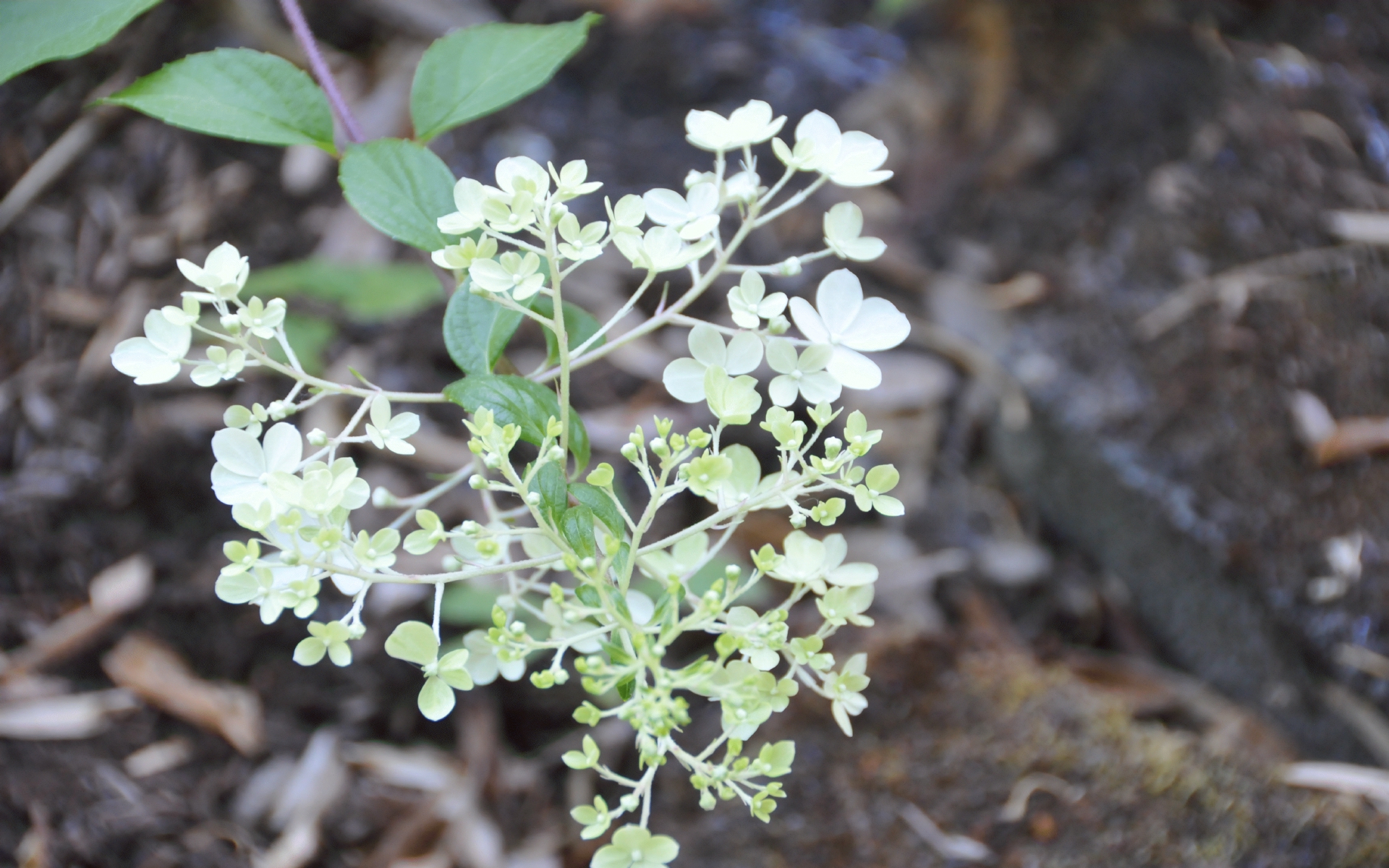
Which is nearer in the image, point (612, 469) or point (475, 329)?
point (612, 469)

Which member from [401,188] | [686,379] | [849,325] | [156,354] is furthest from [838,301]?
[156,354]

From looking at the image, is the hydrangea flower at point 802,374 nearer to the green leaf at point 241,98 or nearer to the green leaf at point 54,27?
the green leaf at point 241,98

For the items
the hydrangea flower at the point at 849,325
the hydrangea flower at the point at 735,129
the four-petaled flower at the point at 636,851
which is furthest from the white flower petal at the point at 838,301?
the four-petaled flower at the point at 636,851

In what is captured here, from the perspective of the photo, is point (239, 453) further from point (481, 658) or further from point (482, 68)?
point (482, 68)

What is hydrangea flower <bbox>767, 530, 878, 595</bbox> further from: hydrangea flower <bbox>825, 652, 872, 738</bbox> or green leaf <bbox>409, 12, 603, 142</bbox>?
green leaf <bbox>409, 12, 603, 142</bbox>

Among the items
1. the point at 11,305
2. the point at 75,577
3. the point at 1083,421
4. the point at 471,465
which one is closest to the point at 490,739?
the point at 75,577

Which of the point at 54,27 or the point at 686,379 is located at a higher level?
the point at 54,27
